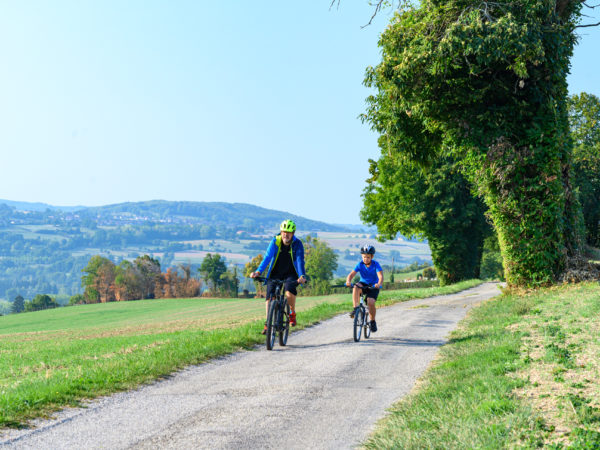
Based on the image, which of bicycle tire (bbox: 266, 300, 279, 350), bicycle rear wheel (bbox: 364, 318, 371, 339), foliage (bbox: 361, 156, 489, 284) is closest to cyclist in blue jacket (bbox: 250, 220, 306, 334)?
bicycle tire (bbox: 266, 300, 279, 350)

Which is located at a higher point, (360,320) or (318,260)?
(318,260)

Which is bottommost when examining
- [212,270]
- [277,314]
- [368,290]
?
[212,270]

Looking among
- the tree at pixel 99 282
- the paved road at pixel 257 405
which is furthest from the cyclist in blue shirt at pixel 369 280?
the tree at pixel 99 282

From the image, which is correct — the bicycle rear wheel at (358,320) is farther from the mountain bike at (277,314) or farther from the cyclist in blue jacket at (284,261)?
the cyclist in blue jacket at (284,261)

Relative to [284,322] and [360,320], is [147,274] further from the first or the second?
[284,322]

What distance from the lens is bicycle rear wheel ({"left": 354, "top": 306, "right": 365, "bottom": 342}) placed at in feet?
39.4

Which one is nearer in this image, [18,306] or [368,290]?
[368,290]

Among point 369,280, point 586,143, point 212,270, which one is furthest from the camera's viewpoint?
point 212,270

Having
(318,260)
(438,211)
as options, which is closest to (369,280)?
(438,211)

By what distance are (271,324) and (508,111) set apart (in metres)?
13.0

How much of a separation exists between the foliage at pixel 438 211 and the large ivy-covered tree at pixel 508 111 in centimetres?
2133

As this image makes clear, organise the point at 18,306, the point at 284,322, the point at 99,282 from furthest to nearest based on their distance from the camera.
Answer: the point at 18,306 < the point at 99,282 < the point at 284,322

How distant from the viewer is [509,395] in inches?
242

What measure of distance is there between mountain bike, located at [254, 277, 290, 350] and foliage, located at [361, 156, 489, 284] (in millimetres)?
31375
